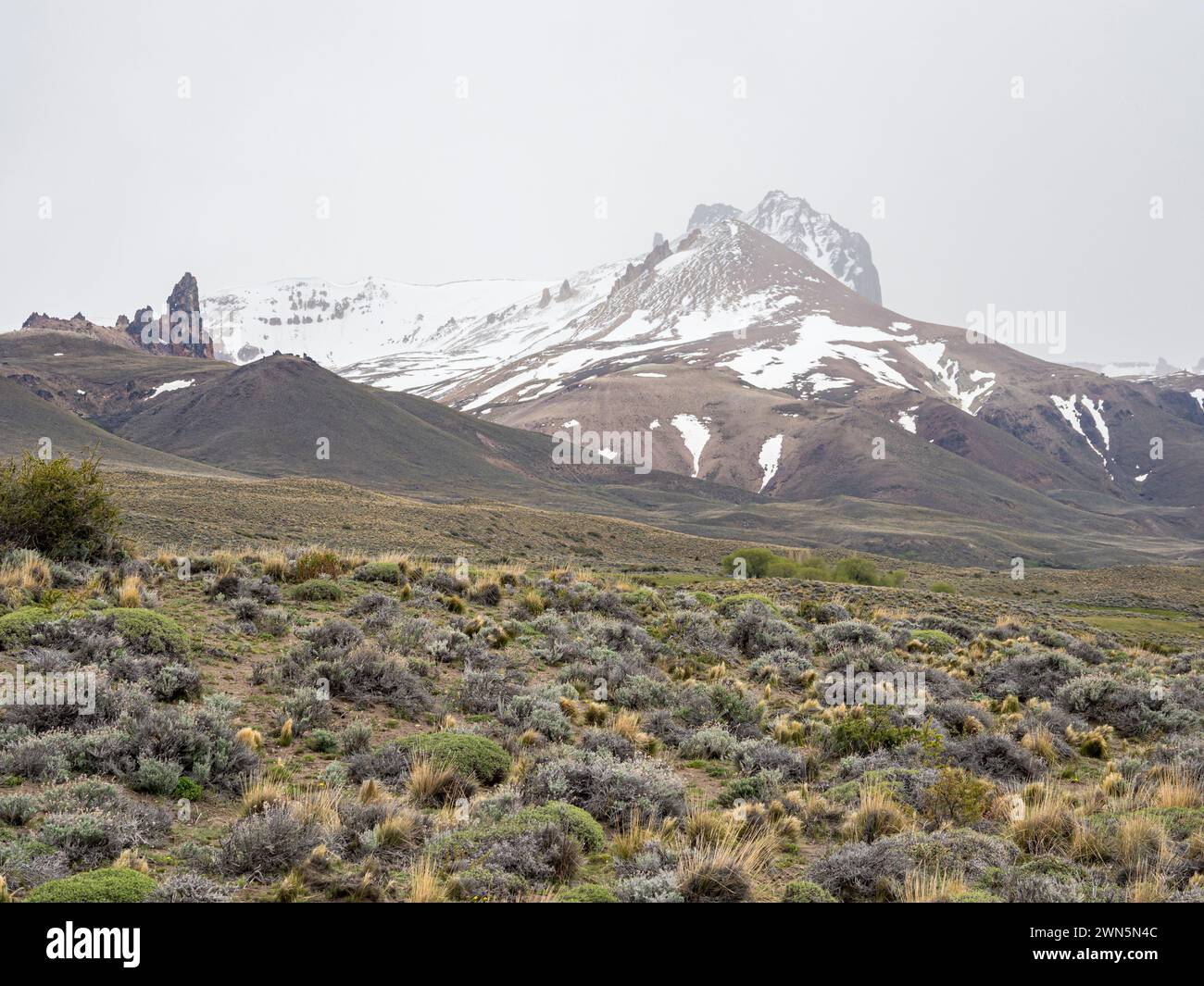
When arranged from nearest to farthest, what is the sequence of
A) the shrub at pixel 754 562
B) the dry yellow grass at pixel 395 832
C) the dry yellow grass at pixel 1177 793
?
the dry yellow grass at pixel 395 832
the dry yellow grass at pixel 1177 793
the shrub at pixel 754 562

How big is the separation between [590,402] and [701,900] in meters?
163

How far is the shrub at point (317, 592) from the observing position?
1578cm

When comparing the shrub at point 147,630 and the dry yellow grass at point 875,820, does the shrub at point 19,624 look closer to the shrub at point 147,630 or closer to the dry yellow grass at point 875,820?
the shrub at point 147,630

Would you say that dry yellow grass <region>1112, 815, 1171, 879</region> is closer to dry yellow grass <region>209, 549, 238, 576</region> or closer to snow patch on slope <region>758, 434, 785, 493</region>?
dry yellow grass <region>209, 549, 238, 576</region>

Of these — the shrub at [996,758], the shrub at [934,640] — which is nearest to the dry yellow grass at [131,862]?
the shrub at [996,758]

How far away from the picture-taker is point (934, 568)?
62062mm

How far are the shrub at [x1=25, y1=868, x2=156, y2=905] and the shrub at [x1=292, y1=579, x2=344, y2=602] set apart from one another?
1088cm

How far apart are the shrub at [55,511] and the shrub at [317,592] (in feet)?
14.4

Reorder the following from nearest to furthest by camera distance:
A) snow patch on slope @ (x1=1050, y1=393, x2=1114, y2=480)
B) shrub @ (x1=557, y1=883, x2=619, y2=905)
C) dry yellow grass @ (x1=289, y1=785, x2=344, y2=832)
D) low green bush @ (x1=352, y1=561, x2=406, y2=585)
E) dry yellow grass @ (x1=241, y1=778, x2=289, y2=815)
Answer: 1. shrub @ (x1=557, y1=883, x2=619, y2=905)
2. dry yellow grass @ (x1=289, y1=785, x2=344, y2=832)
3. dry yellow grass @ (x1=241, y1=778, x2=289, y2=815)
4. low green bush @ (x1=352, y1=561, x2=406, y2=585)
5. snow patch on slope @ (x1=1050, y1=393, x2=1114, y2=480)

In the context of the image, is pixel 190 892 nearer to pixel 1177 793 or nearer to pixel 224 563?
pixel 1177 793

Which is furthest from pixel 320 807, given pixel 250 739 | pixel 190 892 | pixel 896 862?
pixel 896 862

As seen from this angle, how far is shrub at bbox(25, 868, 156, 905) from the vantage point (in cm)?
482

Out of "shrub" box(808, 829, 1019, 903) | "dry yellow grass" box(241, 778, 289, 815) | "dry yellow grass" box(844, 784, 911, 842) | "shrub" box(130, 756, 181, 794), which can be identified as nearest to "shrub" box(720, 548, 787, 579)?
"dry yellow grass" box(844, 784, 911, 842)

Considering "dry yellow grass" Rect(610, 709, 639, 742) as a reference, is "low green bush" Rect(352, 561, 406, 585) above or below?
above
